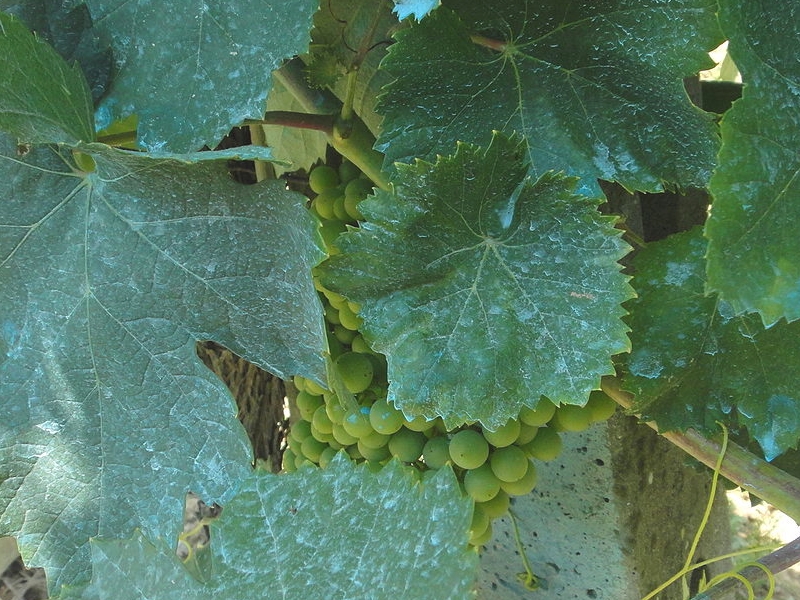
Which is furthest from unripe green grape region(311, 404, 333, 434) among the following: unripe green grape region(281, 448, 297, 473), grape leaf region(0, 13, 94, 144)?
grape leaf region(0, 13, 94, 144)

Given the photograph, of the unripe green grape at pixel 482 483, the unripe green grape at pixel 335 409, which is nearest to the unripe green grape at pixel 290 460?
the unripe green grape at pixel 335 409

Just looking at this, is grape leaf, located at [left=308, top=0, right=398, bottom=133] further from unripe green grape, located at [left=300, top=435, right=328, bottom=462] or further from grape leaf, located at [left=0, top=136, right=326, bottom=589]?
unripe green grape, located at [left=300, top=435, right=328, bottom=462]

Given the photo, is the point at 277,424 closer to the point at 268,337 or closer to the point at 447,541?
the point at 268,337

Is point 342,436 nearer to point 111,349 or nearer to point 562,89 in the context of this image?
point 111,349

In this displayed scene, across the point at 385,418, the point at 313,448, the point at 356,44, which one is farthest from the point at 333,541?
the point at 356,44

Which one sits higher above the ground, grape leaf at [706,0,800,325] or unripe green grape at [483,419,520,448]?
grape leaf at [706,0,800,325]

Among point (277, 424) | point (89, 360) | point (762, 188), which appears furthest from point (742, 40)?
point (277, 424)

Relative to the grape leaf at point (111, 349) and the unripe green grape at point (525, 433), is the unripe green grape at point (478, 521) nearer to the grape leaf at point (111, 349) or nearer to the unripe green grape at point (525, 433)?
the unripe green grape at point (525, 433)
